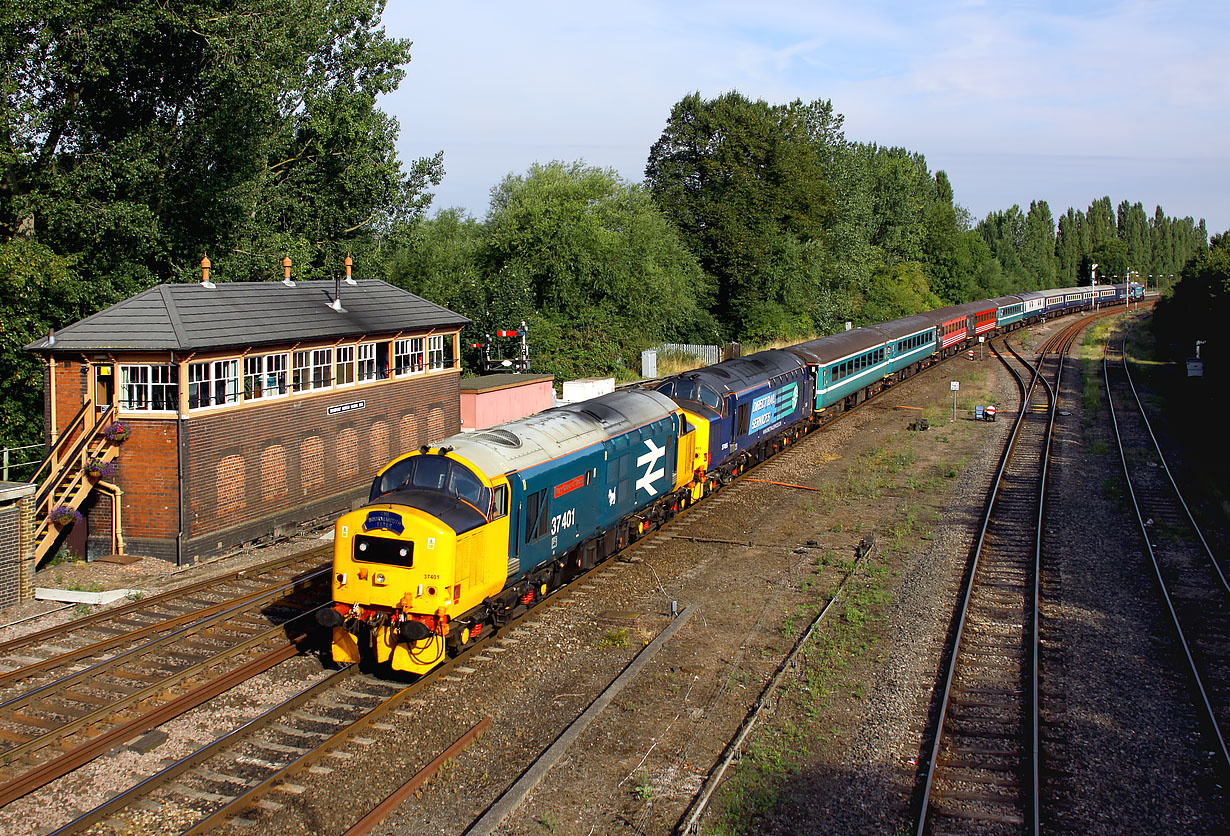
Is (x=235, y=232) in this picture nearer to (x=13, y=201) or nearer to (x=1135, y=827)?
(x=13, y=201)

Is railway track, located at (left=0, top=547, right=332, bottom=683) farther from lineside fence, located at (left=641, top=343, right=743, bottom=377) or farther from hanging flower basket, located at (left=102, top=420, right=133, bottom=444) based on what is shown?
lineside fence, located at (left=641, top=343, right=743, bottom=377)

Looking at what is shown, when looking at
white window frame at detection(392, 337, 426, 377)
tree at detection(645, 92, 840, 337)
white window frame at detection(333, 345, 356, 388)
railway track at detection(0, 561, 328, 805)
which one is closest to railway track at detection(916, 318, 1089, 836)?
railway track at detection(0, 561, 328, 805)

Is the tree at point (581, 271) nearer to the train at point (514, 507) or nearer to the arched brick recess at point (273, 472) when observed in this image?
the train at point (514, 507)

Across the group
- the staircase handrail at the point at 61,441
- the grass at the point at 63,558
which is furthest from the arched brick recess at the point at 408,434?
the grass at the point at 63,558

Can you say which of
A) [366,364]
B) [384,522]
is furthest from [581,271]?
[384,522]

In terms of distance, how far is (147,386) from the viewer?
794 inches

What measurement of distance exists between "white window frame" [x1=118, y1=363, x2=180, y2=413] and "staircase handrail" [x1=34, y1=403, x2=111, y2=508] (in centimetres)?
50

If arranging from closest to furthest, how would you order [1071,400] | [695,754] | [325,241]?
[695,754] < [325,241] < [1071,400]

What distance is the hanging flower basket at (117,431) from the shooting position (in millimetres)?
19906

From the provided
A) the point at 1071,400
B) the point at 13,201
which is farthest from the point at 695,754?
the point at 1071,400

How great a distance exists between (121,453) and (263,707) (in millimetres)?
9954

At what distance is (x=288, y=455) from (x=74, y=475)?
15.4 feet

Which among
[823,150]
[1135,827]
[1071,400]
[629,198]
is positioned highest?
[823,150]

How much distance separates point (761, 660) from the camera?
1477 centimetres
